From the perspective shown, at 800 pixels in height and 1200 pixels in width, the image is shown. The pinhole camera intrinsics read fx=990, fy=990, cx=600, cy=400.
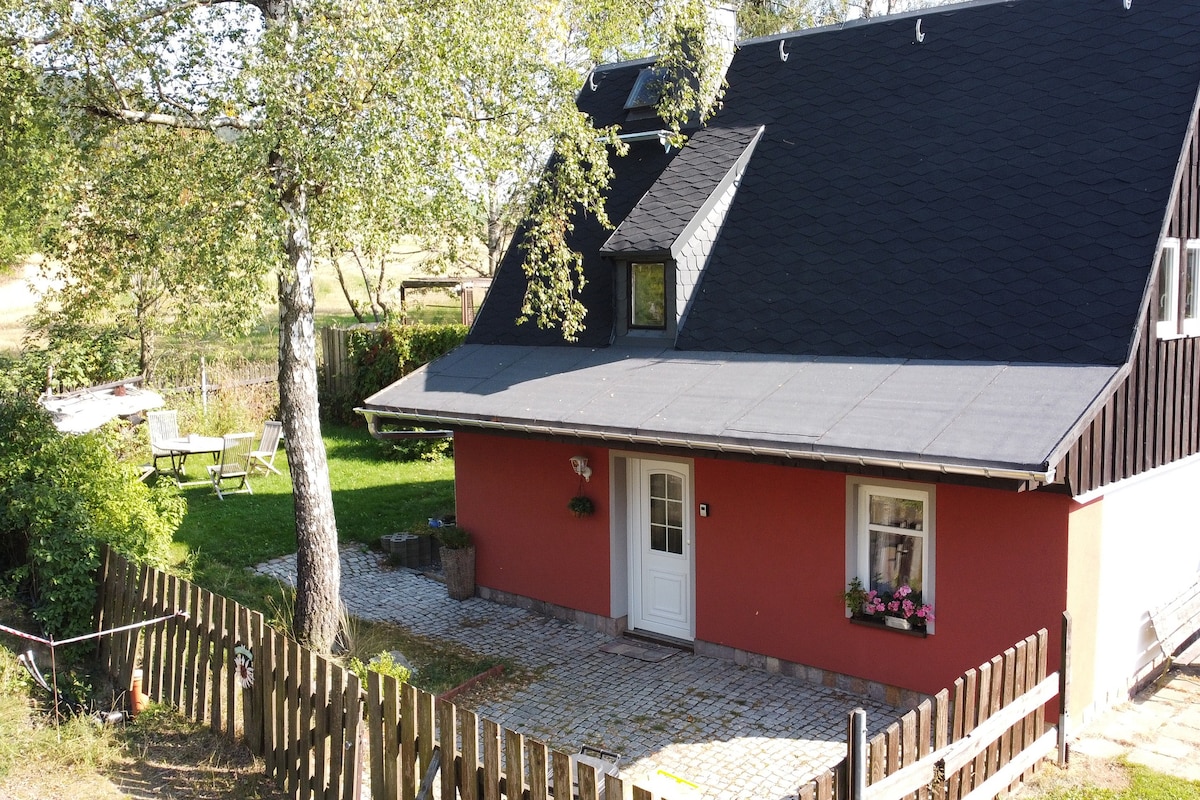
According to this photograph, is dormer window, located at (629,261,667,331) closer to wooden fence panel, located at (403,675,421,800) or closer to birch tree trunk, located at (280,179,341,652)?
birch tree trunk, located at (280,179,341,652)

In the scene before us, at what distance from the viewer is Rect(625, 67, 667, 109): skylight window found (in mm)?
13906

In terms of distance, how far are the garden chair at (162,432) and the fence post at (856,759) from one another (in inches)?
609

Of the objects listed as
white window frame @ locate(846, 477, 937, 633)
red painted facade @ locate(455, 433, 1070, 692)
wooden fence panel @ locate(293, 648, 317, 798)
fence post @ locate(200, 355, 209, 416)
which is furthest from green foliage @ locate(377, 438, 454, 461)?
wooden fence panel @ locate(293, 648, 317, 798)

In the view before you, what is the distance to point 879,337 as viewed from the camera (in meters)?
10.0

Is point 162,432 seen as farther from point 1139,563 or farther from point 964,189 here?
point 1139,563

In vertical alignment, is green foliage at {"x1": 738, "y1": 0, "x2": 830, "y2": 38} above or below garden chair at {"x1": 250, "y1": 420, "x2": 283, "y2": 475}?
above

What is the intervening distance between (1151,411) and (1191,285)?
173 cm

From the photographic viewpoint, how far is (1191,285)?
9.90 meters

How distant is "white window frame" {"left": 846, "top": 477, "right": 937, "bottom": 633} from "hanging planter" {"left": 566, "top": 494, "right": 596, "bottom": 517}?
129 inches

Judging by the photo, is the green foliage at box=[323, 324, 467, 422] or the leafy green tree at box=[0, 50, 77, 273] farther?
the green foliage at box=[323, 324, 467, 422]

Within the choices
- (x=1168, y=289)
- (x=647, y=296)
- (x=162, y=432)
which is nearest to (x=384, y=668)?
(x=647, y=296)

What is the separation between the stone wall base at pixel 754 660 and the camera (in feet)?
30.9

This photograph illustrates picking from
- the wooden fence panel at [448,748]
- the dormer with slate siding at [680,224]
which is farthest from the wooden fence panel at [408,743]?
the dormer with slate siding at [680,224]

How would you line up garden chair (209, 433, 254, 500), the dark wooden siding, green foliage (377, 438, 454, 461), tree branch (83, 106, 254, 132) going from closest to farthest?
the dark wooden siding < tree branch (83, 106, 254, 132) < garden chair (209, 433, 254, 500) < green foliage (377, 438, 454, 461)
